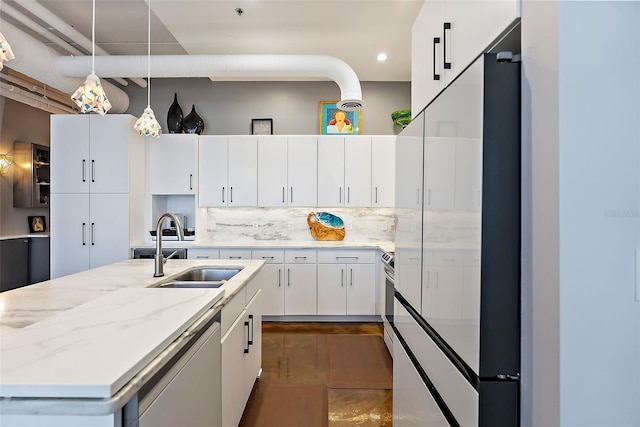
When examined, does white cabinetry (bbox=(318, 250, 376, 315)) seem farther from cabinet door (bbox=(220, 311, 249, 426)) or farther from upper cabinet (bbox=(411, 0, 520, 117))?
upper cabinet (bbox=(411, 0, 520, 117))

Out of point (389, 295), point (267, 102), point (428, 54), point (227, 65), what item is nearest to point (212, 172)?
point (267, 102)

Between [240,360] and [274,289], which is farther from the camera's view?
[274,289]

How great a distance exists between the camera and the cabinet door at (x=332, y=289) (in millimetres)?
4180

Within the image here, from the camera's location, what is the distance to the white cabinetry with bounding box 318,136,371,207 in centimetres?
443

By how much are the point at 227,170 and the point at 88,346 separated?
3.62m

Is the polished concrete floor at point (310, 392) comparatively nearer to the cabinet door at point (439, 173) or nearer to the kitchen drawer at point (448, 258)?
the kitchen drawer at point (448, 258)

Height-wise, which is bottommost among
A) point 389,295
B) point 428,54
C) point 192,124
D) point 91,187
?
point 389,295

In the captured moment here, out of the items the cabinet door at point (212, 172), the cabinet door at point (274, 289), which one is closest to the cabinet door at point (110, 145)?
the cabinet door at point (212, 172)

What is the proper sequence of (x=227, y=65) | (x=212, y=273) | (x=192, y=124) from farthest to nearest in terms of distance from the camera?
1. (x=192, y=124)
2. (x=227, y=65)
3. (x=212, y=273)

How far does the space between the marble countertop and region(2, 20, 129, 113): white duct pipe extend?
264 centimetres

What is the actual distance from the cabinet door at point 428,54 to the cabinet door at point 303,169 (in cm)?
233

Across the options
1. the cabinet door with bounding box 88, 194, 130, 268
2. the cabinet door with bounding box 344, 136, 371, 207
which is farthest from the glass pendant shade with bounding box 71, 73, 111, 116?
the cabinet door with bounding box 344, 136, 371, 207

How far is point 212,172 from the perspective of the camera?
4.43 m

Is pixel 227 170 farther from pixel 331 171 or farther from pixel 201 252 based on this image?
pixel 331 171
